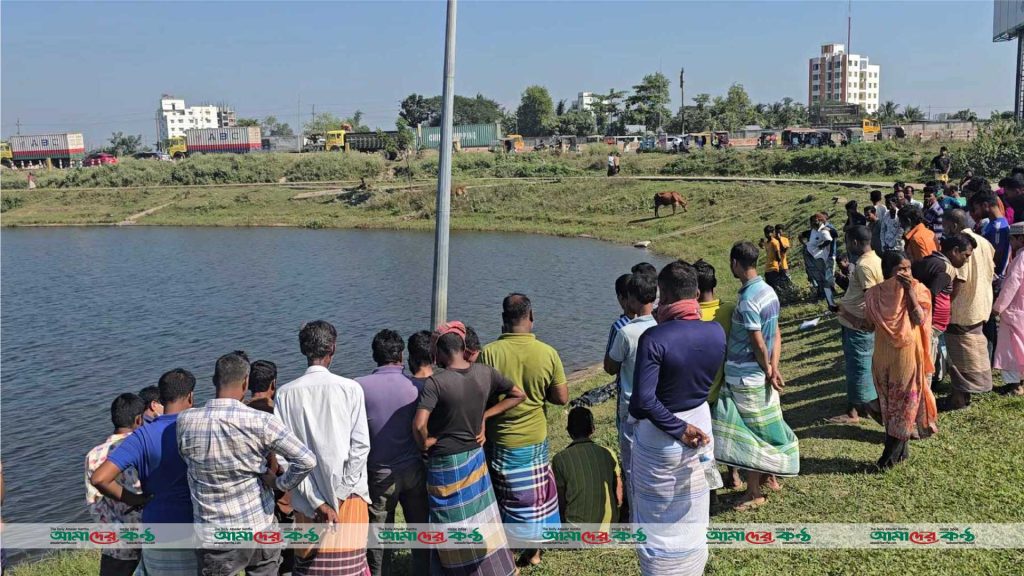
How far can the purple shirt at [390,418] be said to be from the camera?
5125 mm

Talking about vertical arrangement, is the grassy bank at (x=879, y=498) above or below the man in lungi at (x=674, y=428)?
below

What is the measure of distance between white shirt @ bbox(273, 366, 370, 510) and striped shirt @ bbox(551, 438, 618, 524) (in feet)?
5.31

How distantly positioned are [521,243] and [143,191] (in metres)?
35.6

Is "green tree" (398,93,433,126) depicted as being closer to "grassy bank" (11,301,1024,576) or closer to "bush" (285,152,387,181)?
"bush" (285,152,387,181)

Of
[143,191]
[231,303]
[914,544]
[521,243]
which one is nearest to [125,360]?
[231,303]

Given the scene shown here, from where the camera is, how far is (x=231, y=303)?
2308cm

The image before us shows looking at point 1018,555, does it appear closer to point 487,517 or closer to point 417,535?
point 487,517

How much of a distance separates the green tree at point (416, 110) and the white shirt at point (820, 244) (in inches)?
4317

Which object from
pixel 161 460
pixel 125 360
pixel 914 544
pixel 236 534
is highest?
pixel 161 460

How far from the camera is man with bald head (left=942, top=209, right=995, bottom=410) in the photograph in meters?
7.23

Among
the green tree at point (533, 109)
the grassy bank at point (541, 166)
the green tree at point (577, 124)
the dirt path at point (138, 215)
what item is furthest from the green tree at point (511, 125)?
the dirt path at point (138, 215)

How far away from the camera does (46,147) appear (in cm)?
8594

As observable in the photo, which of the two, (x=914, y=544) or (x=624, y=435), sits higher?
(x=624, y=435)

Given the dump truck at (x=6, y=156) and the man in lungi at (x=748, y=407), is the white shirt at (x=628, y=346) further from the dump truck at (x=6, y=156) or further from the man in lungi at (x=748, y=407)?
the dump truck at (x=6, y=156)
